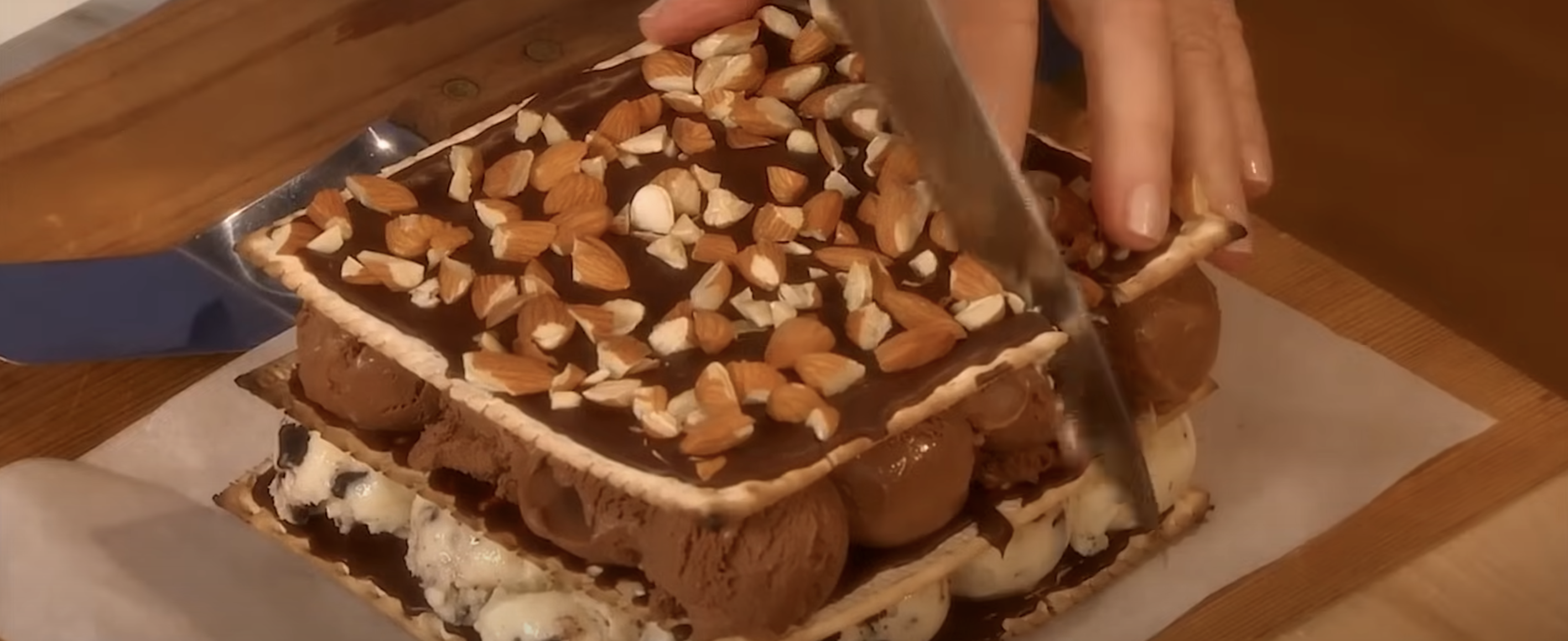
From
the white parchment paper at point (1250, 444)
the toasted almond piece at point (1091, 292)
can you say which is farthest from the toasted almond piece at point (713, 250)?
the white parchment paper at point (1250, 444)

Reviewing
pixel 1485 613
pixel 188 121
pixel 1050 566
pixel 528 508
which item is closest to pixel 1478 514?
pixel 1485 613

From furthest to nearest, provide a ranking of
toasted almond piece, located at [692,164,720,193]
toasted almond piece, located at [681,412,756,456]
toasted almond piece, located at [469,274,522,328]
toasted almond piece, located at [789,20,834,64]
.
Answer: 1. toasted almond piece, located at [789,20,834,64]
2. toasted almond piece, located at [692,164,720,193]
3. toasted almond piece, located at [469,274,522,328]
4. toasted almond piece, located at [681,412,756,456]

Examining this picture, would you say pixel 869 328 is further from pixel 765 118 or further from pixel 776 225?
pixel 765 118

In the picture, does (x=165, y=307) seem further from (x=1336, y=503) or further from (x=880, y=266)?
(x=1336, y=503)

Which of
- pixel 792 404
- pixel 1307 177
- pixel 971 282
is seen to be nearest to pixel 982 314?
pixel 971 282

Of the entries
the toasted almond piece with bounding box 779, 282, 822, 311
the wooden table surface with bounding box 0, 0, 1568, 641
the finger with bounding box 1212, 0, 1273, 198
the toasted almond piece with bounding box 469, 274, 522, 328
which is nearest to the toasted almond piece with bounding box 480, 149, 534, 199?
the toasted almond piece with bounding box 469, 274, 522, 328

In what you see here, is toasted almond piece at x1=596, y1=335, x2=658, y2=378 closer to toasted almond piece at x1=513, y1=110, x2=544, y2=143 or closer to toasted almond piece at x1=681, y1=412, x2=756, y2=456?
toasted almond piece at x1=681, y1=412, x2=756, y2=456

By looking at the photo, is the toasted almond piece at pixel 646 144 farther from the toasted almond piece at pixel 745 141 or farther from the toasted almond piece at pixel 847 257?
the toasted almond piece at pixel 847 257
